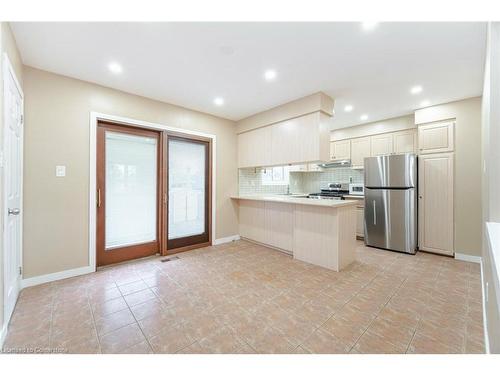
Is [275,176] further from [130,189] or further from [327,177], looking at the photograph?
[130,189]

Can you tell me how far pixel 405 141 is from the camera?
429 centimetres

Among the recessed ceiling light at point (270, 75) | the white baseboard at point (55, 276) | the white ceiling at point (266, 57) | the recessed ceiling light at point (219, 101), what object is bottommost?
the white baseboard at point (55, 276)

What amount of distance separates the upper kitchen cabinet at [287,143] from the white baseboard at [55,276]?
10.4 feet

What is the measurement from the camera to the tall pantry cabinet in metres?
3.55

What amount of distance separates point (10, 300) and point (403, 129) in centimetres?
619

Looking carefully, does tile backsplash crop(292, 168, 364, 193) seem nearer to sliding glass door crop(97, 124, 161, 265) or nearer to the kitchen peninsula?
the kitchen peninsula

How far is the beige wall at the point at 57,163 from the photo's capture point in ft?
8.28

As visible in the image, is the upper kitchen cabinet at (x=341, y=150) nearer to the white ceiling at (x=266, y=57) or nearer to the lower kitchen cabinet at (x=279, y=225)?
the white ceiling at (x=266, y=57)

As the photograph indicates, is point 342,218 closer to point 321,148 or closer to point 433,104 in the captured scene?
point 321,148

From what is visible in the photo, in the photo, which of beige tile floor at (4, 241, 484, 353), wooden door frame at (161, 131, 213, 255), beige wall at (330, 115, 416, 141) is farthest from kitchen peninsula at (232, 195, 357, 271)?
beige wall at (330, 115, 416, 141)

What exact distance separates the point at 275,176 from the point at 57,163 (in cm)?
427

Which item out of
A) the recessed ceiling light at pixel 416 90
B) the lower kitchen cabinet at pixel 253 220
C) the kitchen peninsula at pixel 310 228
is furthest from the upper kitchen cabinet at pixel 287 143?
the recessed ceiling light at pixel 416 90

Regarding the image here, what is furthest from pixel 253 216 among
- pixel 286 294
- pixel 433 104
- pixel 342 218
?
pixel 433 104

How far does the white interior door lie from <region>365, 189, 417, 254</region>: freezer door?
500 centimetres
